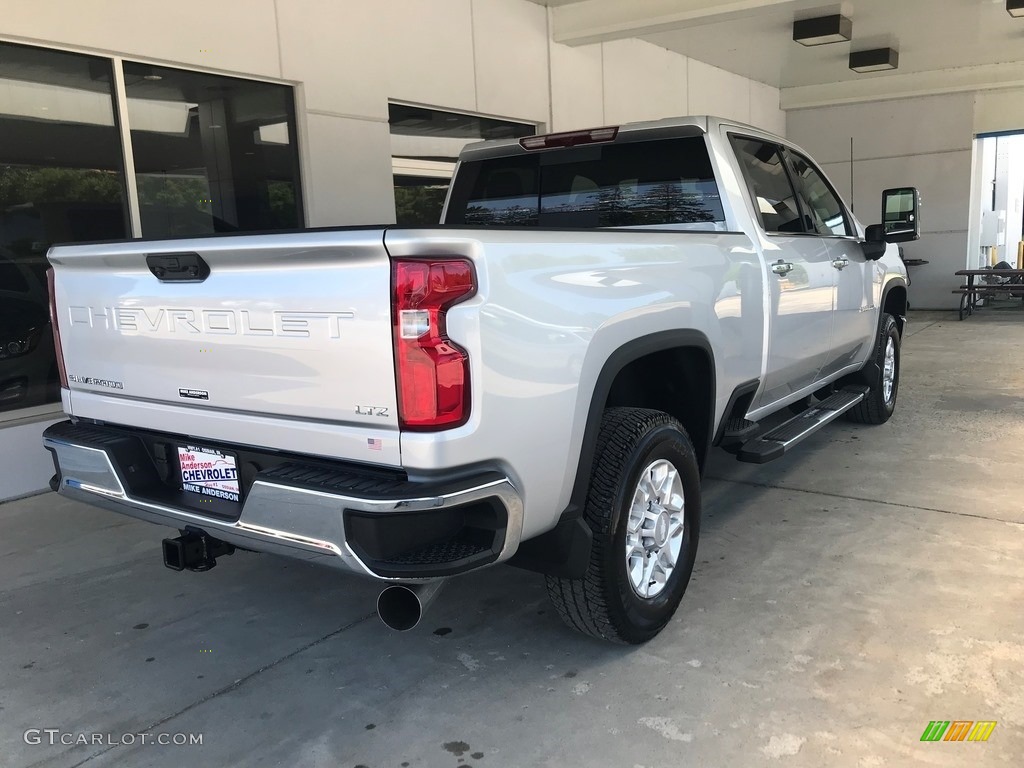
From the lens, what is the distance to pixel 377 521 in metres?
2.16

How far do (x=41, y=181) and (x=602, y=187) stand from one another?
3.91m

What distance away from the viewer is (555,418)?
2479mm

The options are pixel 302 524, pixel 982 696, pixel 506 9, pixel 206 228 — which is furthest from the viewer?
pixel 506 9

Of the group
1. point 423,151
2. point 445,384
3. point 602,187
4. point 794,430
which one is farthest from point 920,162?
point 445,384

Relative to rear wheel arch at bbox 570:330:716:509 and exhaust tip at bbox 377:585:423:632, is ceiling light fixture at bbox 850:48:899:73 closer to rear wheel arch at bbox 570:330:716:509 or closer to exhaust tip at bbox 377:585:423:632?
rear wheel arch at bbox 570:330:716:509

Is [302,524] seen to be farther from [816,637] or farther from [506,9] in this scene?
[506,9]

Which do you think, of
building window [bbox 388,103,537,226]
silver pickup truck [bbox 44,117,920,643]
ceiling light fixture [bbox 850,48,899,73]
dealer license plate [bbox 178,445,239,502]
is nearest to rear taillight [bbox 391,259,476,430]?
silver pickup truck [bbox 44,117,920,643]

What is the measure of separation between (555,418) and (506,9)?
7668mm

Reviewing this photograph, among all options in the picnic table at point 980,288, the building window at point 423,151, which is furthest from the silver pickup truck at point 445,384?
the picnic table at point 980,288

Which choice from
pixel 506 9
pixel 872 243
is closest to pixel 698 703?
pixel 872 243

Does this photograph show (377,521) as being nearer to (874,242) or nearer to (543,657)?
(543,657)

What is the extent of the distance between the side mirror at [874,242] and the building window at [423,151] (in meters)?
3.81

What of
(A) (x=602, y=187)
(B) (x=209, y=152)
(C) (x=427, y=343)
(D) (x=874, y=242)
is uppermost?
(B) (x=209, y=152)

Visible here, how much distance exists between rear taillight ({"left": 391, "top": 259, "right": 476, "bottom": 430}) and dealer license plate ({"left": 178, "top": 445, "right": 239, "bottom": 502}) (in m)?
0.77
